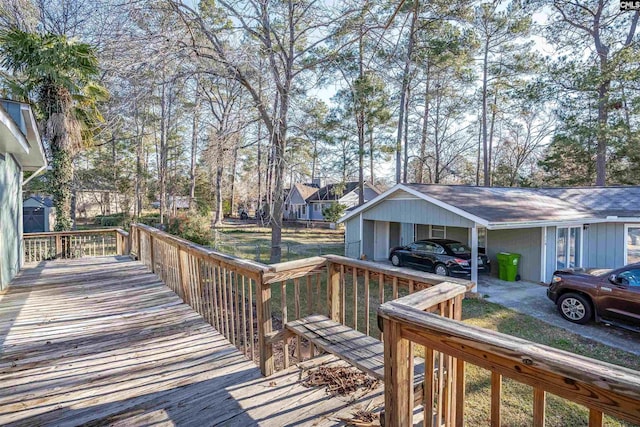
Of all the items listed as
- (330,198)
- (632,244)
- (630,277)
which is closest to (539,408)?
(630,277)

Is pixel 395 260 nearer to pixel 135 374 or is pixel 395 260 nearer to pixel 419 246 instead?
pixel 419 246

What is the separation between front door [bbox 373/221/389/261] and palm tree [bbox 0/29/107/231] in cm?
1002

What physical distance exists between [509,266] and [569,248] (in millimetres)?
2159

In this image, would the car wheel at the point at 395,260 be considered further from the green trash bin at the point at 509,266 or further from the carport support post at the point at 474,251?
the green trash bin at the point at 509,266

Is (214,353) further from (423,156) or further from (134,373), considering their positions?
(423,156)

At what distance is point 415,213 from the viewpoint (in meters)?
10.5

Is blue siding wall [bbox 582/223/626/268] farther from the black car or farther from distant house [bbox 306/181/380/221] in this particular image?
distant house [bbox 306/181/380/221]

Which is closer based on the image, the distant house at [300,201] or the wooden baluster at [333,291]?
the wooden baluster at [333,291]

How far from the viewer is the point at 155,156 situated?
2802cm

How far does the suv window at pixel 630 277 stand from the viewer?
5.49 m

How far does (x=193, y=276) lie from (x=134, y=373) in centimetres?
158

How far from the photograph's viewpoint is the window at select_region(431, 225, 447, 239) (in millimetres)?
12109

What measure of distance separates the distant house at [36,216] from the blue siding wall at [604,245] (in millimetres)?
25819

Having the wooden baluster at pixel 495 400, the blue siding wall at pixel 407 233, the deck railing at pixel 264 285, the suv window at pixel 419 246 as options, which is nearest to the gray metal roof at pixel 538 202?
the suv window at pixel 419 246
